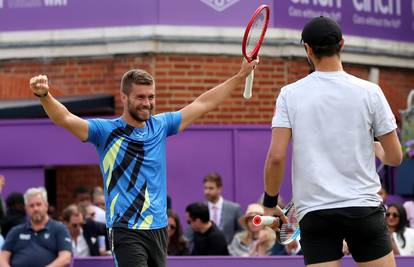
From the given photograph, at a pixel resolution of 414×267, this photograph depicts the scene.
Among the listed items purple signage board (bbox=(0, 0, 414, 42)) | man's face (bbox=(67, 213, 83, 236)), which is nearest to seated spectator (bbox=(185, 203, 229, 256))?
man's face (bbox=(67, 213, 83, 236))

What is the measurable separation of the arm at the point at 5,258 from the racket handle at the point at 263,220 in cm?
515

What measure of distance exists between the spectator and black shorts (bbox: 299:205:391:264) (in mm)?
7045

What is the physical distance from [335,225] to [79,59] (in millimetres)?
10390

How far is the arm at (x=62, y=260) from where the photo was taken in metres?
11.0

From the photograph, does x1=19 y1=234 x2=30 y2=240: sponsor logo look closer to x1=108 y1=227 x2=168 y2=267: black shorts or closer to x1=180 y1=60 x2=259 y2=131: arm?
x1=180 y1=60 x2=259 y2=131: arm

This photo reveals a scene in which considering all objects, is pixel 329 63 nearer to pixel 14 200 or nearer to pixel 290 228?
pixel 290 228

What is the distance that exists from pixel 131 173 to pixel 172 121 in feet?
1.80

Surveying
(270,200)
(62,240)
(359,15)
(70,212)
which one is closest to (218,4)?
(359,15)

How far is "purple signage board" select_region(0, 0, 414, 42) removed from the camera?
51.3 ft

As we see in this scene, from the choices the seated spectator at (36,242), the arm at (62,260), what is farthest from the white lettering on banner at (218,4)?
the arm at (62,260)

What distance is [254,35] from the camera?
26.2ft

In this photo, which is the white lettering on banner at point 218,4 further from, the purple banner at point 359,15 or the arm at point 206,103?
the arm at point 206,103

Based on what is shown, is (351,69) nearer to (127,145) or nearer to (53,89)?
(53,89)

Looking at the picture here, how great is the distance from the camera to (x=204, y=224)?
40.7ft
